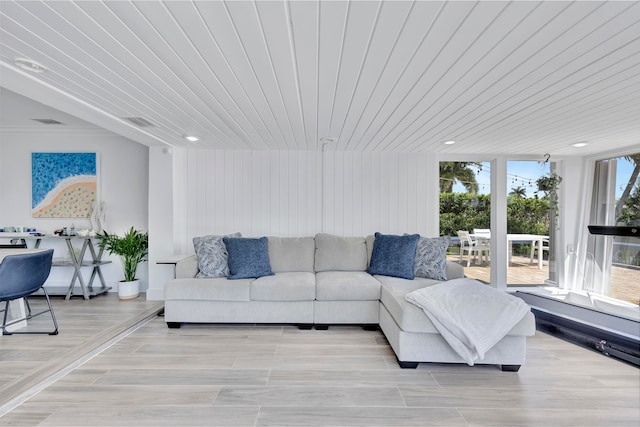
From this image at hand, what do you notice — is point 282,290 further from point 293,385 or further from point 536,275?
point 536,275

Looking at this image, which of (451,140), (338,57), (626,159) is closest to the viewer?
(338,57)

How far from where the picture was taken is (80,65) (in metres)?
1.87

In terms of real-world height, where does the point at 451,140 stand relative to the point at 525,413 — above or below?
above

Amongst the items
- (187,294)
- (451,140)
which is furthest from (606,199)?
(187,294)

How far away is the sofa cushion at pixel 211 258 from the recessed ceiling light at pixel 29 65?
199 cm

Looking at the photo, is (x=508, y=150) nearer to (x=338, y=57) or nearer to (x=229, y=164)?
(x=338, y=57)

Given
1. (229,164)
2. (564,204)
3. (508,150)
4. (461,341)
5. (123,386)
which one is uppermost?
(508,150)

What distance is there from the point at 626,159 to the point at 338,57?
184 inches

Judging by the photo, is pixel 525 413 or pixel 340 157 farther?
pixel 340 157

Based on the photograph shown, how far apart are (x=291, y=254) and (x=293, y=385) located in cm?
185

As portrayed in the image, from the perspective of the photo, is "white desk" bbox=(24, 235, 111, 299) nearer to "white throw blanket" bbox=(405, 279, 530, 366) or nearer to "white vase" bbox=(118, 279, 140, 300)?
"white vase" bbox=(118, 279, 140, 300)

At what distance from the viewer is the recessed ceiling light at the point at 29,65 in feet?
5.96

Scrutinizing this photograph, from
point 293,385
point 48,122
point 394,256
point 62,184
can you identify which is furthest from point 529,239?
point 48,122

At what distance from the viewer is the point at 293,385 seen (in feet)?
6.66
